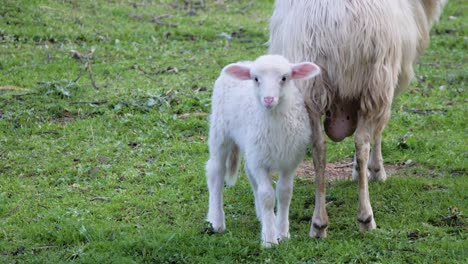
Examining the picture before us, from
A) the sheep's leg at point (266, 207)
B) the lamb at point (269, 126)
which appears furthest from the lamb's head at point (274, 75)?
the sheep's leg at point (266, 207)

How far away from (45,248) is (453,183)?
140 inches

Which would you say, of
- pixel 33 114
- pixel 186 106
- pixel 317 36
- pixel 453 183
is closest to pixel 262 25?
pixel 186 106

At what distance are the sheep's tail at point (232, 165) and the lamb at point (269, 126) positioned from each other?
1.00 ft

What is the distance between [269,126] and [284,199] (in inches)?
22.8

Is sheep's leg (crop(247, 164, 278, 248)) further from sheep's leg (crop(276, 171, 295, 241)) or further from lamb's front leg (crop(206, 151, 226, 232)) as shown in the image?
lamb's front leg (crop(206, 151, 226, 232))

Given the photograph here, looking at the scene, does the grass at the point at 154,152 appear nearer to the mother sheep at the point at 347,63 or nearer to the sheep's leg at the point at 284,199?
the sheep's leg at the point at 284,199

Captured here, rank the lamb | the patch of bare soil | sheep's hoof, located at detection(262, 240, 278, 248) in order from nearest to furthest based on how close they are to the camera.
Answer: the lamb → sheep's hoof, located at detection(262, 240, 278, 248) → the patch of bare soil

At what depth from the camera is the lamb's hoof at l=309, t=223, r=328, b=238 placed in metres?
6.00

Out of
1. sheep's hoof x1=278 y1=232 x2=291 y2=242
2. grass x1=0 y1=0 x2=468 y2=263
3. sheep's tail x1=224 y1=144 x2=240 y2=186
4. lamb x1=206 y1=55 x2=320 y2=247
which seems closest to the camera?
lamb x1=206 y1=55 x2=320 y2=247

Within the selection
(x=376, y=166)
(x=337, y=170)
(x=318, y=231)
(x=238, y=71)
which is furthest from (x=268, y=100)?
(x=337, y=170)

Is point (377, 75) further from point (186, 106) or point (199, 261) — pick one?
point (186, 106)

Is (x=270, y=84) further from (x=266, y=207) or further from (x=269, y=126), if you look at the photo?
(x=266, y=207)

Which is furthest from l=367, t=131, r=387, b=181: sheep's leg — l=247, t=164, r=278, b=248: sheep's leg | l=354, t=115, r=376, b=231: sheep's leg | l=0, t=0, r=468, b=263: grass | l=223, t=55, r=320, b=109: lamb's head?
l=223, t=55, r=320, b=109: lamb's head

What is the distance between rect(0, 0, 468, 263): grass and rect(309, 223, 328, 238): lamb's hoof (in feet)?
0.28
